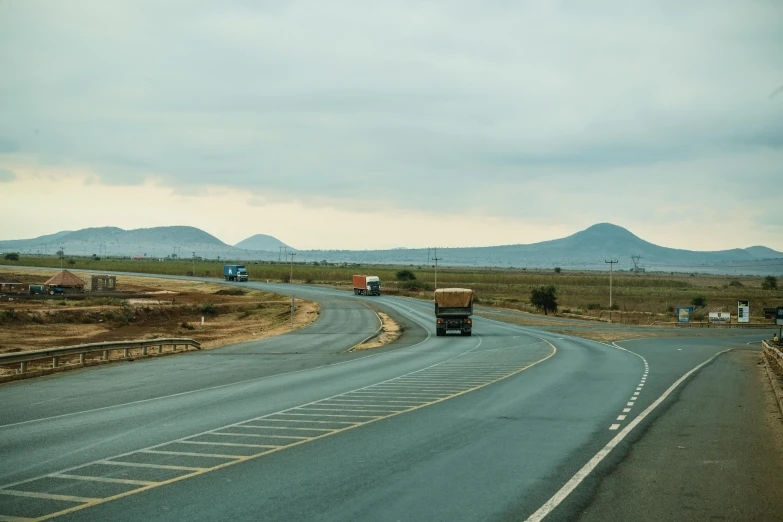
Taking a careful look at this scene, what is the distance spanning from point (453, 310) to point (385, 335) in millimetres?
6072

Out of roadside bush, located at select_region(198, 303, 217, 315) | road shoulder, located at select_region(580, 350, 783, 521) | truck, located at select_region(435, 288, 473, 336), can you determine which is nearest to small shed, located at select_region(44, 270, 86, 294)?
roadside bush, located at select_region(198, 303, 217, 315)

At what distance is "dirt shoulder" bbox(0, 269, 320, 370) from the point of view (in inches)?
2212

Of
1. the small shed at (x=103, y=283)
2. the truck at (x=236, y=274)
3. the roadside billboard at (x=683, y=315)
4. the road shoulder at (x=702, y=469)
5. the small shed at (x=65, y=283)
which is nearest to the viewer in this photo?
the road shoulder at (x=702, y=469)

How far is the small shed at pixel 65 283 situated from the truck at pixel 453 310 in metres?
63.6

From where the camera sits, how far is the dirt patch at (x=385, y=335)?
47.5 metres

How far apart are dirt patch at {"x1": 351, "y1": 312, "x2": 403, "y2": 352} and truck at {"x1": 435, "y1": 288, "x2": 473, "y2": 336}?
3.72m

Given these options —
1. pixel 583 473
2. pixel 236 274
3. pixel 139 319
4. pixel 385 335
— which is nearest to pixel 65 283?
pixel 139 319

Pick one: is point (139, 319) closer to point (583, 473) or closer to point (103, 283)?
point (103, 283)

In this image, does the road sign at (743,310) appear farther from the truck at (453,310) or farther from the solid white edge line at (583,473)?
the solid white edge line at (583,473)

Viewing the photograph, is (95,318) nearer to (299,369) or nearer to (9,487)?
(299,369)

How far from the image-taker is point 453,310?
5822 cm

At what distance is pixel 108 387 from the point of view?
2394 centimetres

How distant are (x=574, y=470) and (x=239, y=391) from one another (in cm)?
1333

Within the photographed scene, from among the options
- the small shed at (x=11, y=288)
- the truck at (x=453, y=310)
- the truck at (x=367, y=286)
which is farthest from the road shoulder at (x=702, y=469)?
the small shed at (x=11, y=288)
